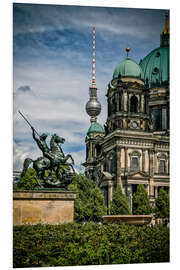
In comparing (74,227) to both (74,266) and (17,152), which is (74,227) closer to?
(74,266)

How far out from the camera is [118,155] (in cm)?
3731

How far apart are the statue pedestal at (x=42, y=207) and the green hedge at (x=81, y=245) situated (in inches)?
34.5

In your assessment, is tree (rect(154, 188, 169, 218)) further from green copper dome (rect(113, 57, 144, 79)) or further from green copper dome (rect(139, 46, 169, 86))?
green copper dome (rect(139, 46, 169, 86))

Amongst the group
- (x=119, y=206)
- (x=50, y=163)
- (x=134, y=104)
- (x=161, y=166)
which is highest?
(x=134, y=104)

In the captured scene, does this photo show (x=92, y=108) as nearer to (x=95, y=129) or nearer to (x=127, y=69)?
(x=95, y=129)

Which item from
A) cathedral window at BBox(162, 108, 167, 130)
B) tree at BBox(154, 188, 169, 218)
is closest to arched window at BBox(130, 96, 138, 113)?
cathedral window at BBox(162, 108, 167, 130)

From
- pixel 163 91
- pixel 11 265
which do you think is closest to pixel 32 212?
pixel 11 265

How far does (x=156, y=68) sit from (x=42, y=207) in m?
34.5

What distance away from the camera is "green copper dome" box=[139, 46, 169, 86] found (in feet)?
141

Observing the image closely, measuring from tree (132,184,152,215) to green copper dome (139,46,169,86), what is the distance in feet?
50.6

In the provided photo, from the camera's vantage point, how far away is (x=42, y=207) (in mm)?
12312

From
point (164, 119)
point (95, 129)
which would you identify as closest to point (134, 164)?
point (164, 119)
